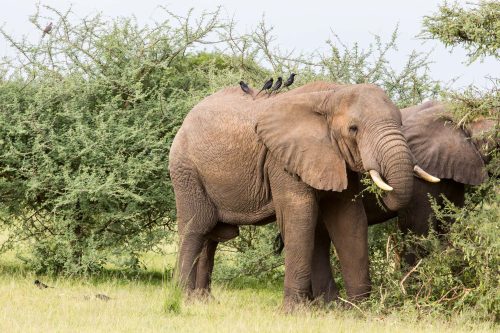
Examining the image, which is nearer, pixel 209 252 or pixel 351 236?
pixel 351 236

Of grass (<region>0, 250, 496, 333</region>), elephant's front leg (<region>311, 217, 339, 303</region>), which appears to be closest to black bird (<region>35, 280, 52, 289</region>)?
grass (<region>0, 250, 496, 333</region>)

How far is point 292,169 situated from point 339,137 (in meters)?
0.52

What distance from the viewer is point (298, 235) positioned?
32.3ft

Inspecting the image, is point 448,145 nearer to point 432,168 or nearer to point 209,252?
point 432,168

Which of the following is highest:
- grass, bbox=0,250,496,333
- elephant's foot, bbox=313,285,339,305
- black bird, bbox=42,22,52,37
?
black bird, bbox=42,22,52,37

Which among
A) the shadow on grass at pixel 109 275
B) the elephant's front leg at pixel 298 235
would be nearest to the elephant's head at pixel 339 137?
the elephant's front leg at pixel 298 235

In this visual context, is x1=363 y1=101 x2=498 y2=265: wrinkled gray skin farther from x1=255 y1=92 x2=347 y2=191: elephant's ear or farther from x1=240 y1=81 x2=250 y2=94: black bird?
x1=240 y1=81 x2=250 y2=94: black bird

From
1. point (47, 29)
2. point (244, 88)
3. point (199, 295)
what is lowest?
point (199, 295)

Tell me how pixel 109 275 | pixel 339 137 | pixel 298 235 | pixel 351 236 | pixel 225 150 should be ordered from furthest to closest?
1. pixel 109 275
2. pixel 225 150
3. pixel 351 236
4. pixel 298 235
5. pixel 339 137

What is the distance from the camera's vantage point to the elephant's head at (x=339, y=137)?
8.98 m

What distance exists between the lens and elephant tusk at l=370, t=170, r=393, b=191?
8.90 metres

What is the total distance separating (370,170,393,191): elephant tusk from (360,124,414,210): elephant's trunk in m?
0.05

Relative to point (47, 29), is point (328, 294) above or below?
below

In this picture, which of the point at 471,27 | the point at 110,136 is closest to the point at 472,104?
the point at 471,27
